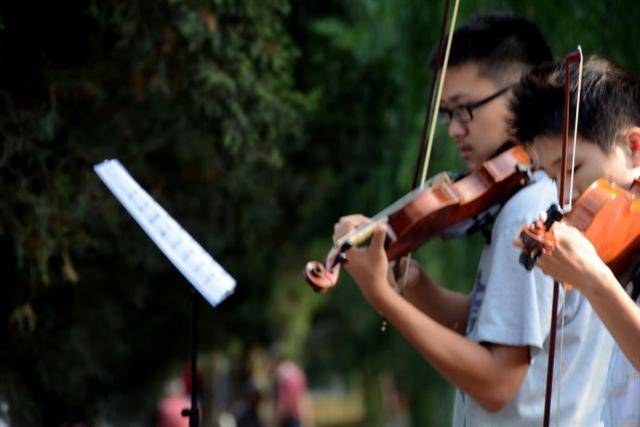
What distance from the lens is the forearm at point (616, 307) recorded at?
94.3 inches

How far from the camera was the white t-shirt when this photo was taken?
2.56 meters

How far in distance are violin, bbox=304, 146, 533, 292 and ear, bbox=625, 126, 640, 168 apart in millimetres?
506

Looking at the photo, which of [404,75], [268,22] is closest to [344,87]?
[404,75]

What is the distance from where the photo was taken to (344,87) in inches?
308

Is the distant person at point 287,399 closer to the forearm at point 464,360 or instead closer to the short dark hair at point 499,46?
the short dark hair at point 499,46

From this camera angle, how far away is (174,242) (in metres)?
3.31

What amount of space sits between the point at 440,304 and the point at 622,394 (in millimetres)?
1066

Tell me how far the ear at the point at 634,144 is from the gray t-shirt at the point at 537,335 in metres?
0.39

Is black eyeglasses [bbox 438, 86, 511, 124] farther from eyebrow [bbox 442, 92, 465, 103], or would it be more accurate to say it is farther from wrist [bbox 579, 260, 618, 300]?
wrist [bbox 579, 260, 618, 300]

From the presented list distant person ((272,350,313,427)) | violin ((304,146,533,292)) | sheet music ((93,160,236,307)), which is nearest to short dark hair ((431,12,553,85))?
violin ((304,146,533,292))

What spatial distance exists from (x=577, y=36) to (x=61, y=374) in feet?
9.86

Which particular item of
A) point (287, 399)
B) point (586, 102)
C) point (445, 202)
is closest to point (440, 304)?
point (445, 202)

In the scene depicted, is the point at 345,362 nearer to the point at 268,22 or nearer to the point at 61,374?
the point at 61,374

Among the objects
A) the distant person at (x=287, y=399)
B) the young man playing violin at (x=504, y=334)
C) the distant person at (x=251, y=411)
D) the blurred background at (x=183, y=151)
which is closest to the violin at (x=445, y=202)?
the young man playing violin at (x=504, y=334)
